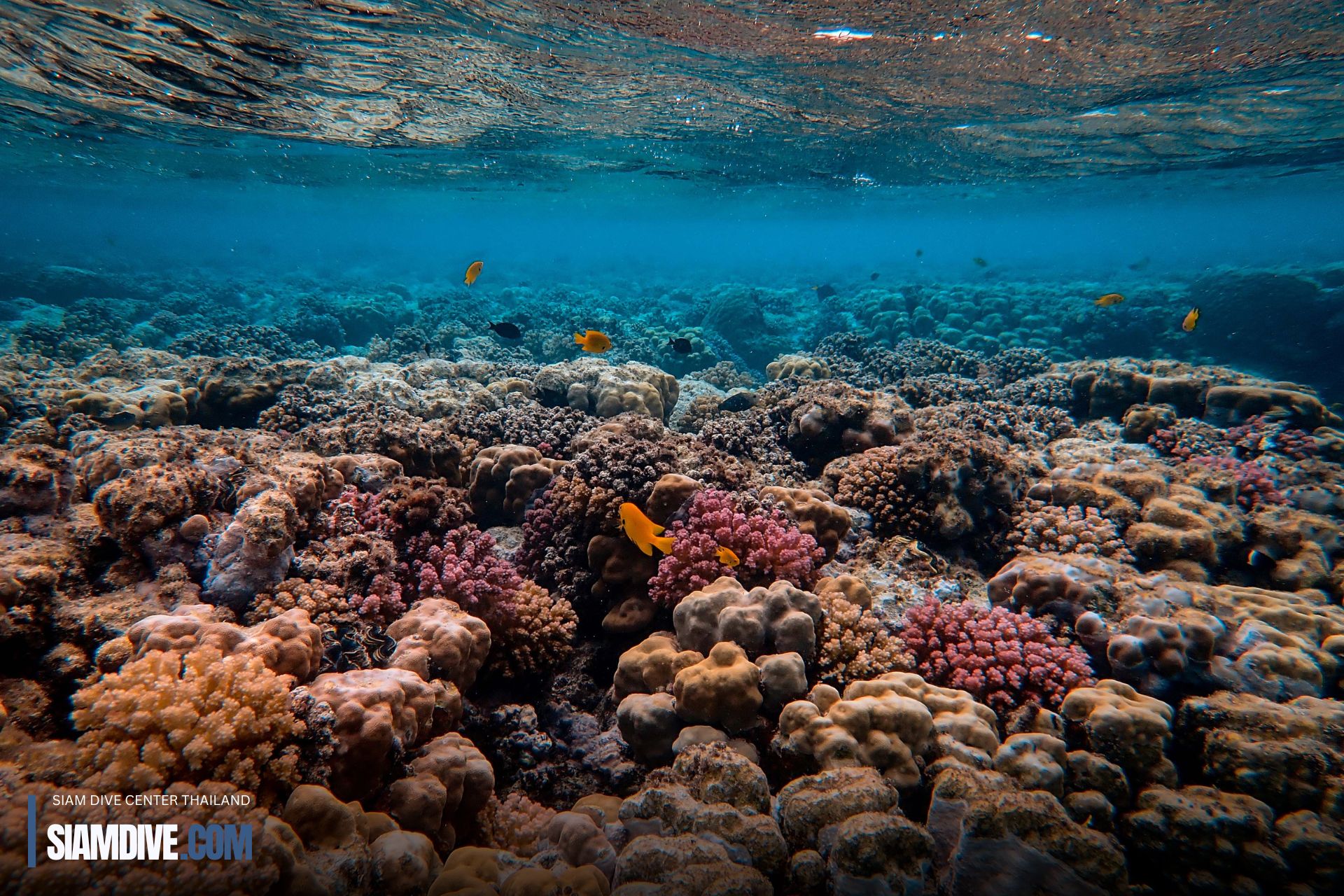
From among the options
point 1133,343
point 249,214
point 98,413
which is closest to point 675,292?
point 1133,343

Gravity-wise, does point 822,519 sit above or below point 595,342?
below

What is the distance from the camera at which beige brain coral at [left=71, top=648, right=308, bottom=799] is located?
2.43m

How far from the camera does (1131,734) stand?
3523 millimetres

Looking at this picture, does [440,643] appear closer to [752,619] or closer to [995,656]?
[752,619]

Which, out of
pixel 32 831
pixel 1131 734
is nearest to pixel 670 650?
pixel 1131 734

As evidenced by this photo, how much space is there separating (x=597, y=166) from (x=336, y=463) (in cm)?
2918

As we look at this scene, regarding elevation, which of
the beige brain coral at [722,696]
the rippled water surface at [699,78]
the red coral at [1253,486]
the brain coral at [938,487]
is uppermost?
the rippled water surface at [699,78]

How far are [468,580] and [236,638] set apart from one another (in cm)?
188

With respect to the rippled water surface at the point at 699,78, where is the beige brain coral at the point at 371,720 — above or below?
below

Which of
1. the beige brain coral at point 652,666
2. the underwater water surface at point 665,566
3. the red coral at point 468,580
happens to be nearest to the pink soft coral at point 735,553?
the underwater water surface at point 665,566

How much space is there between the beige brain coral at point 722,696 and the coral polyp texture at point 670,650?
0.03 metres

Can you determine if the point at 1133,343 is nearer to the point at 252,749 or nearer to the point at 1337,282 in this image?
the point at 1337,282

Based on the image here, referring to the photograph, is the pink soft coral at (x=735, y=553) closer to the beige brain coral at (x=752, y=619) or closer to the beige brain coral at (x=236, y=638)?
the beige brain coral at (x=752, y=619)

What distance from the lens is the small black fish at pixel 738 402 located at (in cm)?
1123
